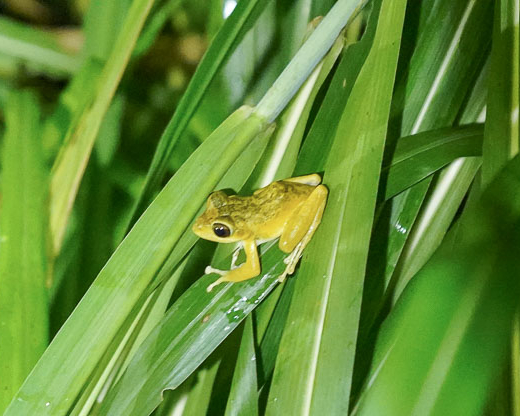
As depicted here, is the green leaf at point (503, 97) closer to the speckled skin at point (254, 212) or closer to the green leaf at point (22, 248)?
the speckled skin at point (254, 212)

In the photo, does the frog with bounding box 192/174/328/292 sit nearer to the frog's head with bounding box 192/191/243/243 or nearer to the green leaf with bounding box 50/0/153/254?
the frog's head with bounding box 192/191/243/243

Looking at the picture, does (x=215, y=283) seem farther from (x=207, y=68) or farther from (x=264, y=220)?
(x=207, y=68)

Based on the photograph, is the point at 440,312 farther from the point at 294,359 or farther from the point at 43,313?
the point at 43,313

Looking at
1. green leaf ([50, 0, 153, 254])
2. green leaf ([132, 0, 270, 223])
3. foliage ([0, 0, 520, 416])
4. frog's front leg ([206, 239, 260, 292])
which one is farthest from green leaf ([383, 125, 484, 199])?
green leaf ([50, 0, 153, 254])

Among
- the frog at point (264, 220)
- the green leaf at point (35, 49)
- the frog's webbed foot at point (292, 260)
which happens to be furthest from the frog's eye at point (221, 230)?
the green leaf at point (35, 49)

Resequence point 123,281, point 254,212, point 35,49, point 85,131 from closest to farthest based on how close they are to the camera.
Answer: point 123,281
point 254,212
point 85,131
point 35,49

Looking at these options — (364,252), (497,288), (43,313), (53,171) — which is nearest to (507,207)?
(497,288)

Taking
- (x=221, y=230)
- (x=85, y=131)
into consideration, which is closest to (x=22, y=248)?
(x=85, y=131)
